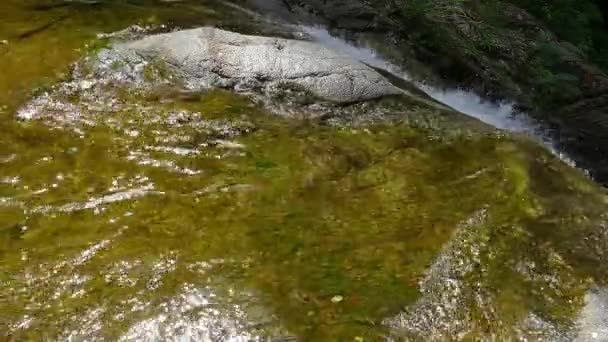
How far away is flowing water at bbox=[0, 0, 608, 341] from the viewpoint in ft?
13.9

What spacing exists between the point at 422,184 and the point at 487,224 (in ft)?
2.26

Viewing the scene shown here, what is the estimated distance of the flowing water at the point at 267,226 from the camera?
4238 millimetres

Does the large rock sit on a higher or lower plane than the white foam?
higher

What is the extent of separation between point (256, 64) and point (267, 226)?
2560 mm

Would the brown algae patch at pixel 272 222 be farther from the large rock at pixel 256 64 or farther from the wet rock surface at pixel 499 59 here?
the wet rock surface at pixel 499 59

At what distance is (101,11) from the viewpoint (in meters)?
7.75

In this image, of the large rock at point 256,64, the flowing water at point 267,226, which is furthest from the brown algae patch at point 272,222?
the large rock at point 256,64

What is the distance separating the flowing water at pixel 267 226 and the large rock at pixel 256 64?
375mm

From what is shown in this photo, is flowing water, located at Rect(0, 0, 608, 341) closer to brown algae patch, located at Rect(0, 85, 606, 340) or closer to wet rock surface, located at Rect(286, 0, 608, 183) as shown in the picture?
brown algae patch, located at Rect(0, 85, 606, 340)

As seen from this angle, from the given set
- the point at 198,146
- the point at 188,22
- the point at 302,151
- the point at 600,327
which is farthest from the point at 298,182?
the point at 188,22

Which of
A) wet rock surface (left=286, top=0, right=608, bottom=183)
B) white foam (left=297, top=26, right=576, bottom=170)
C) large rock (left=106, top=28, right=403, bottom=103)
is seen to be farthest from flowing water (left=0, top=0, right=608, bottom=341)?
wet rock surface (left=286, top=0, right=608, bottom=183)

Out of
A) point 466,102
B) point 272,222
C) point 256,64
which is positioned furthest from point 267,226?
point 466,102

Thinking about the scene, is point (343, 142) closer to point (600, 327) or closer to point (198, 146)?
point (198, 146)

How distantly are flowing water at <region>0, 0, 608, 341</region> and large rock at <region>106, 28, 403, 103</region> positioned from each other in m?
0.37
